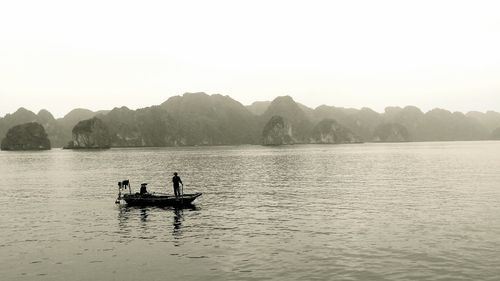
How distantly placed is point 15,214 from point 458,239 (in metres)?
40.8

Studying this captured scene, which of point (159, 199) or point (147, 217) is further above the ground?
point (159, 199)

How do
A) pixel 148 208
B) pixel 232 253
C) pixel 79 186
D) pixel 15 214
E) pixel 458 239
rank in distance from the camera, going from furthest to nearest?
pixel 79 186 → pixel 148 208 → pixel 15 214 → pixel 458 239 → pixel 232 253

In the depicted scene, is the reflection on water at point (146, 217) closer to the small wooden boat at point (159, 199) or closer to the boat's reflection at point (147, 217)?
the boat's reflection at point (147, 217)

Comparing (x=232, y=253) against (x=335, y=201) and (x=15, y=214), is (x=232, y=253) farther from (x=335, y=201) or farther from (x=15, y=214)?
(x=15, y=214)

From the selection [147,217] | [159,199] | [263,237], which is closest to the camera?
[263,237]

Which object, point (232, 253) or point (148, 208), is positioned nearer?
point (232, 253)

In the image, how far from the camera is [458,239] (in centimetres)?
3038

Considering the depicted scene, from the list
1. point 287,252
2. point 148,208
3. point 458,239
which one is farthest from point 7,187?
point 458,239

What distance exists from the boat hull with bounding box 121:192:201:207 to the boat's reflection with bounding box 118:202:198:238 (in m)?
0.84

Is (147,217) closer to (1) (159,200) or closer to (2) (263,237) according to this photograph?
(1) (159,200)

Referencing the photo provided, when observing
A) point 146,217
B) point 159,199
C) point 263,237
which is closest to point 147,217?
point 146,217

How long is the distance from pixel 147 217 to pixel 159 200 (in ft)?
22.0

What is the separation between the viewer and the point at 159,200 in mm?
49156

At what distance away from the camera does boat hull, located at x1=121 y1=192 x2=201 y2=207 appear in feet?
159
